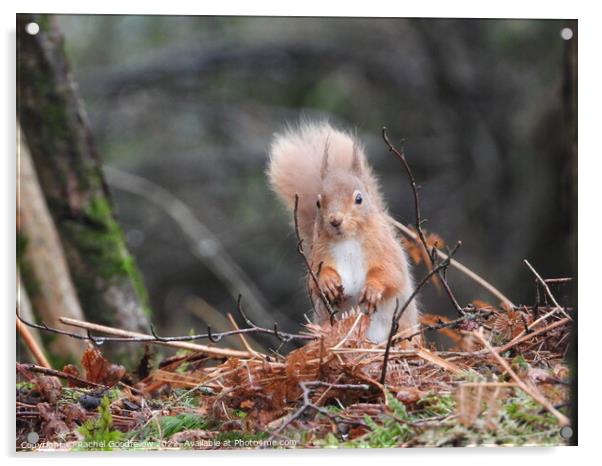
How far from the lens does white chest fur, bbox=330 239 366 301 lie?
3867 millimetres

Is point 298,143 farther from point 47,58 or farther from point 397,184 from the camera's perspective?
point 397,184

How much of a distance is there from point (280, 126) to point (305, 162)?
155cm

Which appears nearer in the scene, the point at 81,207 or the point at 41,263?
the point at 41,263

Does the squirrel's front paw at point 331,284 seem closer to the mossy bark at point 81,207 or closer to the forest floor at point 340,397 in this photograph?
the forest floor at point 340,397

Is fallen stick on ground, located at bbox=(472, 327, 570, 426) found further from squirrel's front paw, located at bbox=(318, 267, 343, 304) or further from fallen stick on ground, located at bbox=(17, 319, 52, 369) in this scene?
fallen stick on ground, located at bbox=(17, 319, 52, 369)

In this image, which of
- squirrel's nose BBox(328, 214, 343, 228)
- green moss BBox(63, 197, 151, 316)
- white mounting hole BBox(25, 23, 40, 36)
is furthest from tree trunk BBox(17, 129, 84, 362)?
squirrel's nose BBox(328, 214, 343, 228)

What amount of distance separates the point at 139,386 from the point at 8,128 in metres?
1.00

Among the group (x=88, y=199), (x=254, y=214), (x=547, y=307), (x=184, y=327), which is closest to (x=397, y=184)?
(x=254, y=214)

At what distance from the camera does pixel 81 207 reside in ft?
15.0

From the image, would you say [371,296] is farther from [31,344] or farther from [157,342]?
[31,344]

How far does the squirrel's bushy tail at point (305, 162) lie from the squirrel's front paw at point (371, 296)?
1.30 feet

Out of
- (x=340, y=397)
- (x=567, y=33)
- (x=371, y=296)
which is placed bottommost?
(x=340, y=397)

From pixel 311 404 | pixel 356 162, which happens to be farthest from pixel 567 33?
pixel 311 404
